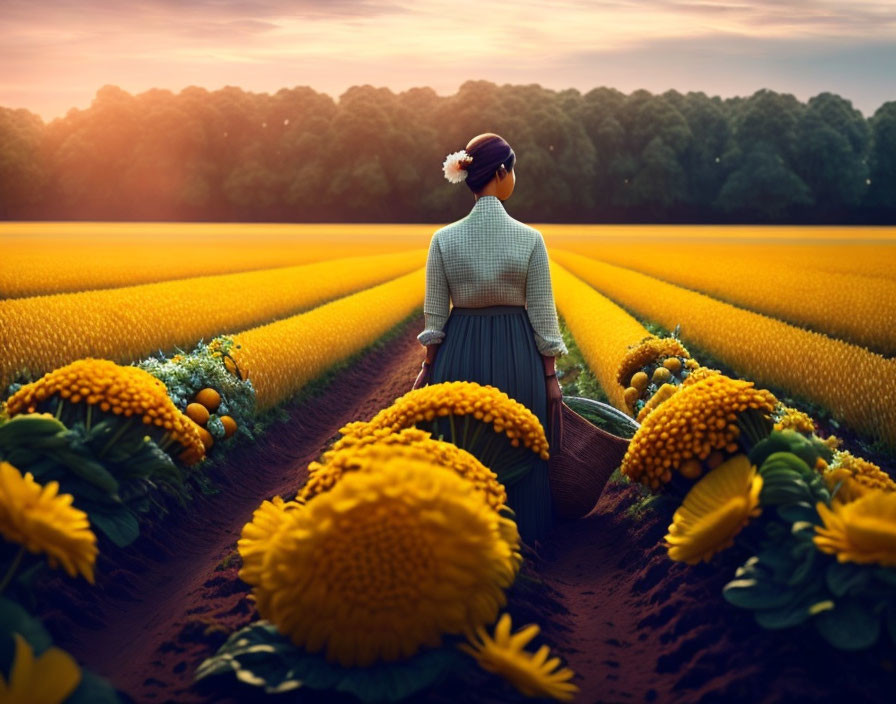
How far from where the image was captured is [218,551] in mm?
5992

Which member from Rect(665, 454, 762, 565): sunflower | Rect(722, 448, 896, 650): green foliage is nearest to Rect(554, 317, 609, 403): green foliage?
Rect(665, 454, 762, 565): sunflower

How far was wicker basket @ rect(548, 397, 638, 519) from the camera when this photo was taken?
571cm

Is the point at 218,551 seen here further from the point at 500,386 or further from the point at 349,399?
the point at 349,399

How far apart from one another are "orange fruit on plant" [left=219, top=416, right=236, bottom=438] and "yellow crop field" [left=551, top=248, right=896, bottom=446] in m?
5.41

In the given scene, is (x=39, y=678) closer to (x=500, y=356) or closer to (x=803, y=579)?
(x=803, y=579)

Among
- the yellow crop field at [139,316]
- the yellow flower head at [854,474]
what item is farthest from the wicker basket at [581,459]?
the yellow crop field at [139,316]

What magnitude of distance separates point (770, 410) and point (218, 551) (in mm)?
3560

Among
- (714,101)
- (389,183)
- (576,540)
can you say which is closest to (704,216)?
(714,101)

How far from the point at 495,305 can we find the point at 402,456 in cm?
198

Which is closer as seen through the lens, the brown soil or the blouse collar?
the brown soil

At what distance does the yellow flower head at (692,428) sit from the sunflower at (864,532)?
1.03 m

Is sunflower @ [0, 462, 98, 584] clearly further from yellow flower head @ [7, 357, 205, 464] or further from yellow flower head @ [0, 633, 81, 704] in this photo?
yellow flower head @ [7, 357, 205, 464]

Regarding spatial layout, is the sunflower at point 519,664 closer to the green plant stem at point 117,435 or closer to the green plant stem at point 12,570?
the green plant stem at point 12,570

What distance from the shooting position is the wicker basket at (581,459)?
5.71 metres
